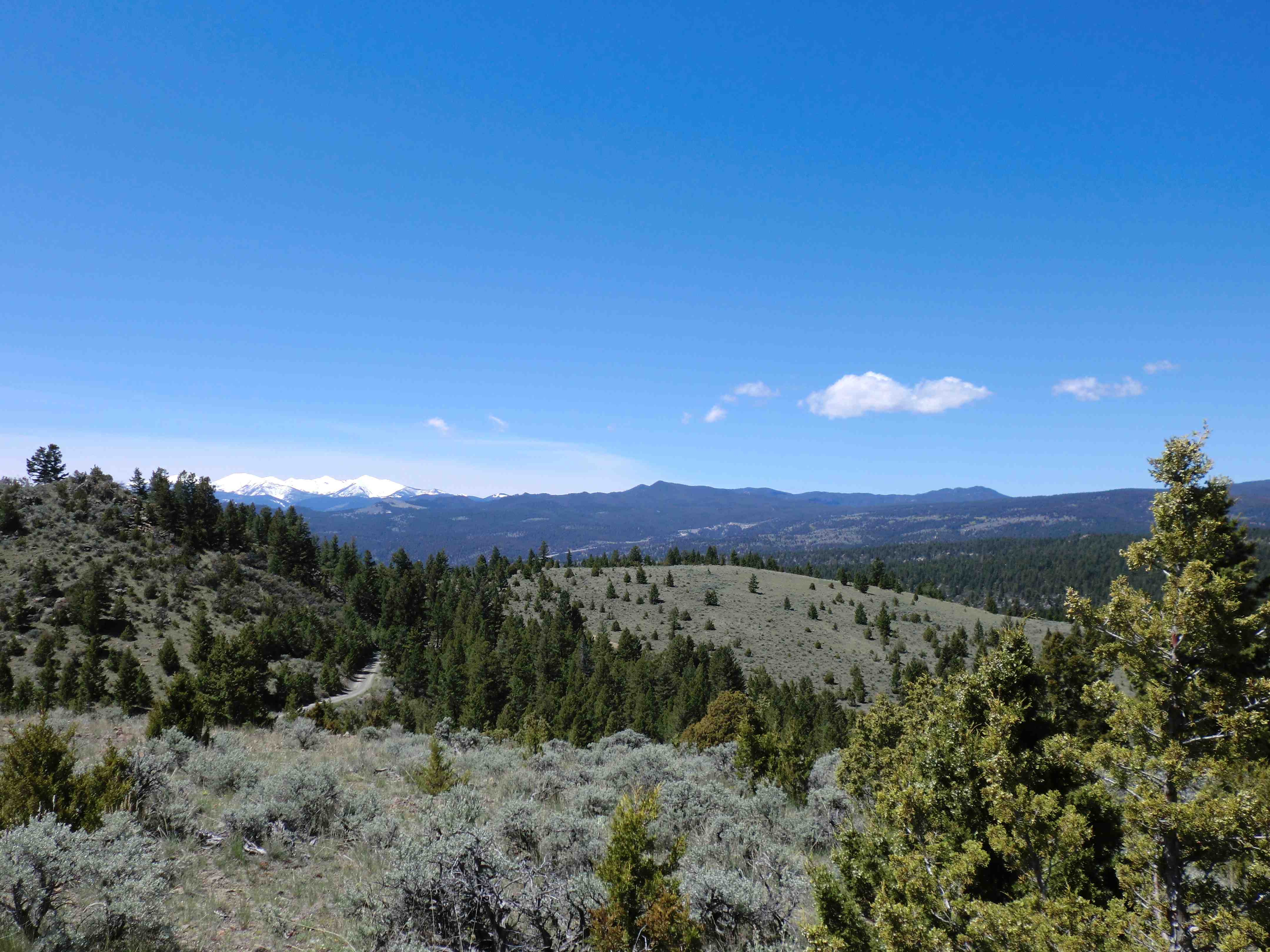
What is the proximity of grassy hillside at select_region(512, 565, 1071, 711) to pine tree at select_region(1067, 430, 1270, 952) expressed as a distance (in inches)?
2984

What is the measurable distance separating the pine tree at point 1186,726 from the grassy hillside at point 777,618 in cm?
7580

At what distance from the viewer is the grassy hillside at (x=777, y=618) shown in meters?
89.2

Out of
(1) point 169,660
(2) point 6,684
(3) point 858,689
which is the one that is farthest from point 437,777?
(3) point 858,689

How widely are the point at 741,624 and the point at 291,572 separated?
228 feet

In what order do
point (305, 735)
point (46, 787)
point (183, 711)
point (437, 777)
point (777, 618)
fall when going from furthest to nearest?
point (777, 618) < point (305, 735) < point (183, 711) < point (437, 777) < point (46, 787)

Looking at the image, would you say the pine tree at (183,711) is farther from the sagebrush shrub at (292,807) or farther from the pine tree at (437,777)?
the sagebrush shrub at (292,807)

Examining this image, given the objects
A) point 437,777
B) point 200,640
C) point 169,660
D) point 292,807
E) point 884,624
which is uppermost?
point 292,807

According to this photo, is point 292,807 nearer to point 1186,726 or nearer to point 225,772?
point 225,772

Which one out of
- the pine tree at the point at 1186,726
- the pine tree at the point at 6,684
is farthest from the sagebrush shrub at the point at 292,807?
the pine tree at the point at 6,684

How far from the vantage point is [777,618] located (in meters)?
104

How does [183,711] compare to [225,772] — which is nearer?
[225,772]

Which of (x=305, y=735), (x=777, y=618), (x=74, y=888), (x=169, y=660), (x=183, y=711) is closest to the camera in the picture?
(x=74, y=888)

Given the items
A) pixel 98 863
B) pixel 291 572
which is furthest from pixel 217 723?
pixel 291 572

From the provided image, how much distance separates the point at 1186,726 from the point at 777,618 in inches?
3969
